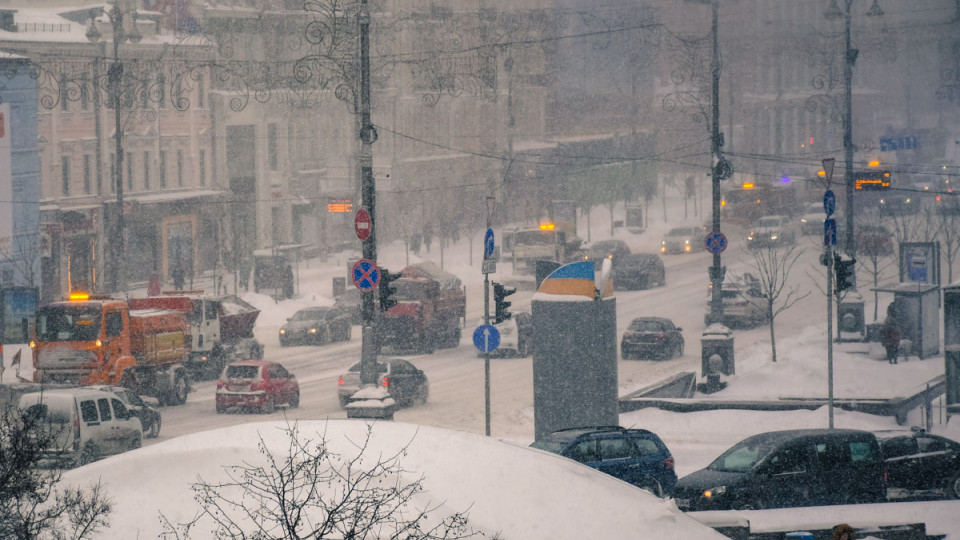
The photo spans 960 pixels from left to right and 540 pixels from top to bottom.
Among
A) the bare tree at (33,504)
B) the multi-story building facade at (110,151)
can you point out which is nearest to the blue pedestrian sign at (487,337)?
the bare tree at (33,504)

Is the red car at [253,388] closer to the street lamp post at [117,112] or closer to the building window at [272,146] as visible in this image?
the street lamp post at [117,112]

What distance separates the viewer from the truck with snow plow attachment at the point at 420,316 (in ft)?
119

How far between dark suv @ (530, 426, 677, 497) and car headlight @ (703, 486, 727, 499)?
0.99 metres

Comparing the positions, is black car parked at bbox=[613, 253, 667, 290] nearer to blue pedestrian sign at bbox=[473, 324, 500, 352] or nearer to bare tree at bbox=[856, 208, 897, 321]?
bare tree at bbox=[856, 208, 897, 321]

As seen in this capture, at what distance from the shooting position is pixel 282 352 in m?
38.1

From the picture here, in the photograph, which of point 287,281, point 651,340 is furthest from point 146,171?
point 651,340

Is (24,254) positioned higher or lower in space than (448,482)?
higher

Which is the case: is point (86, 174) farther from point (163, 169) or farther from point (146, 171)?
point (163, 169)

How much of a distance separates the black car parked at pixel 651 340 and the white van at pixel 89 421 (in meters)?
16.5

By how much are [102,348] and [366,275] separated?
34.6 feet

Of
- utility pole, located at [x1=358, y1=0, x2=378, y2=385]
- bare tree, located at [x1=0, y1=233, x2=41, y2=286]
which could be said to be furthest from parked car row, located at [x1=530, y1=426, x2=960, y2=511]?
bare tree, located at [x1=0, y1=233, x2=41, y2=286]

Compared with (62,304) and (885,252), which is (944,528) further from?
(885,252)

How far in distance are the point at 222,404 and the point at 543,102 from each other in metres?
52.4

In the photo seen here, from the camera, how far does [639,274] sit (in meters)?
50.0
